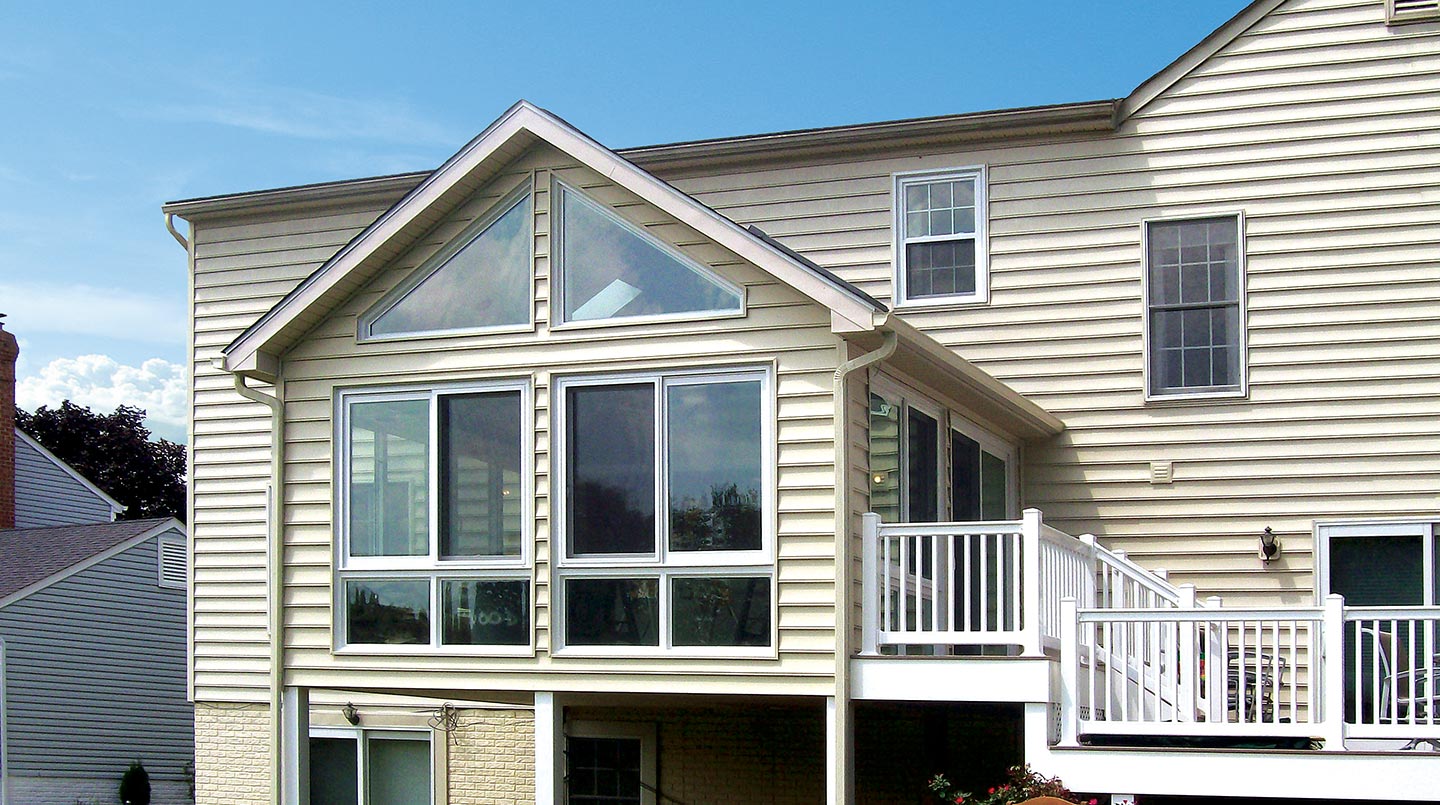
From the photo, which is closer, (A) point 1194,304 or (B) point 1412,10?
(B) point 1412,10

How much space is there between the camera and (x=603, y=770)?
15.1m

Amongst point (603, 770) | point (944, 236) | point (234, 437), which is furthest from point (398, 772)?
point (944, 236)

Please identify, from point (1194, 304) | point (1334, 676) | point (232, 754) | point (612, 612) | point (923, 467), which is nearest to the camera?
point (1334, 676)

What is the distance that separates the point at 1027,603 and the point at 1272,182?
576 centimetres

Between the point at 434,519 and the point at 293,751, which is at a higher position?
the point at 434,519

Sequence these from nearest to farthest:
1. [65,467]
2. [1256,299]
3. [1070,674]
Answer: [1070,674] < [1256,299] < [65,467]

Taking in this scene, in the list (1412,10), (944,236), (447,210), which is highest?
(1412,10)

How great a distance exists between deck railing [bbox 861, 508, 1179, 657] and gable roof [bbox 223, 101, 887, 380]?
200 cm

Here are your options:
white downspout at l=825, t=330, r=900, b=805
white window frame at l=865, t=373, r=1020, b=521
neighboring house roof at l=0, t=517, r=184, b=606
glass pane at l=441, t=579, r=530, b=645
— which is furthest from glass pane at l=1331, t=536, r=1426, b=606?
neighboring house roof at l=0, t=517, r=184, b=606

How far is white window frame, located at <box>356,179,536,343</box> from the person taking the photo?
37.0 ft

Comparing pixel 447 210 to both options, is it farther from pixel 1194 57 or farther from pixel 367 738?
pixel 1194 57

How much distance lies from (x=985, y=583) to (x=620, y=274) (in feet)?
11.4

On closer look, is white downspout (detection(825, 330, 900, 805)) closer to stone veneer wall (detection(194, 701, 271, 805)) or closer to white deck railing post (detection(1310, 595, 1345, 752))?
white deck railing post (detection(1310, 595, 1345, 752))

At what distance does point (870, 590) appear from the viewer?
10336 mm
